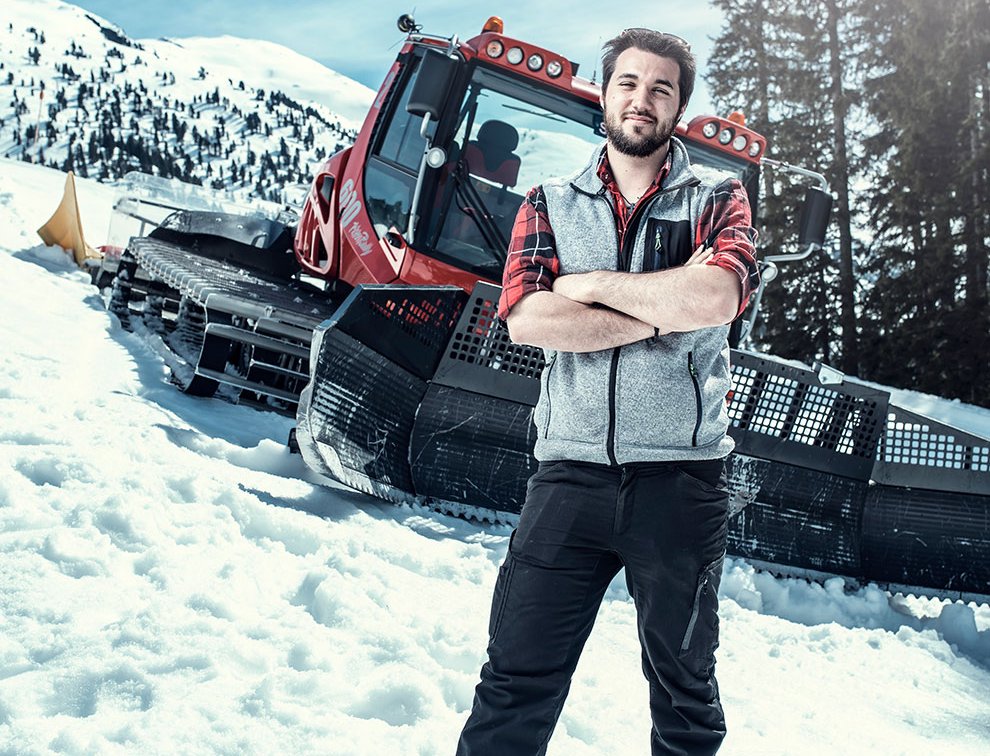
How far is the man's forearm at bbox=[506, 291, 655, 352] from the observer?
1894 mm

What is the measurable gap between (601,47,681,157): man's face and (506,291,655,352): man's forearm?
364 mm

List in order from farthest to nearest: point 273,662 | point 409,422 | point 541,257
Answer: point 409,422 < point 273,662 < point 541,257

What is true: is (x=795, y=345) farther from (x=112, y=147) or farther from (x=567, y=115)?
(x=112, y=147)

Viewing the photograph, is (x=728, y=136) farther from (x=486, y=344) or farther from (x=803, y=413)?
(x=486, y=344)

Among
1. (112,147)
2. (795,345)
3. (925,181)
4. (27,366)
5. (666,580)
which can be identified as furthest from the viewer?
(112,147)

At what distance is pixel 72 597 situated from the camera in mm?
2795

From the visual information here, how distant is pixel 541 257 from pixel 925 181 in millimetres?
19321

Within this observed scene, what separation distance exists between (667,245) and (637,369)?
28 cm

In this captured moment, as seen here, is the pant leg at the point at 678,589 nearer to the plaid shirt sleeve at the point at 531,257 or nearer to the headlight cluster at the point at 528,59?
the plaid shirt sleeve at the point at 531,257

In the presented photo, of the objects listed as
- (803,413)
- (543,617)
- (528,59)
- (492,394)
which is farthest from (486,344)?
(543,617)

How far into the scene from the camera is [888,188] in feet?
67.3

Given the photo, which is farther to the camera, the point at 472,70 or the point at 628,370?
the point at 472,70

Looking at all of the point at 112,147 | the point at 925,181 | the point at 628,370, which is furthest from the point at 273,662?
Answer: the point at 112,147

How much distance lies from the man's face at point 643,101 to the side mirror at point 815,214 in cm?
412
